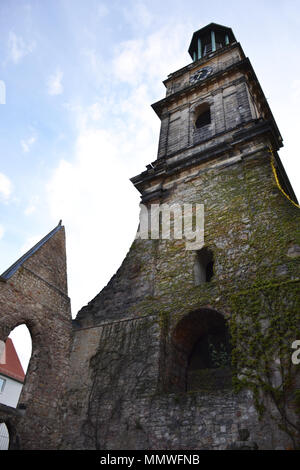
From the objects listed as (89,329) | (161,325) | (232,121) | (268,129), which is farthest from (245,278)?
(232,121)

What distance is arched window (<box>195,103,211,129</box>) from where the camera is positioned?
12.9 metres

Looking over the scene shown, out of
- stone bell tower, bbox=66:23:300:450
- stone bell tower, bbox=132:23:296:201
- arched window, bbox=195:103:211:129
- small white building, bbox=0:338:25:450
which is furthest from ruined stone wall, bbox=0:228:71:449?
small white building, bbox=0:338:25:450

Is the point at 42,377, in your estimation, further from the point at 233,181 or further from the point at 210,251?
the point at 233,181

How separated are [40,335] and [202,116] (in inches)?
374

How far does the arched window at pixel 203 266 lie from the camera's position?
314 inches

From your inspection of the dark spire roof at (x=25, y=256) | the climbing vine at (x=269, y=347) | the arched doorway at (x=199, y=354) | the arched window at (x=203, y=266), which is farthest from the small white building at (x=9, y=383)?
the climbing vine at (x=269, y=347)

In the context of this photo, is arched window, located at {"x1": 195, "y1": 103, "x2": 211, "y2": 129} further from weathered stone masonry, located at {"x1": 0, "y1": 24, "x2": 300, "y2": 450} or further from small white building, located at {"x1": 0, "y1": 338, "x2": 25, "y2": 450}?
small white building, located at {"x1": 0, "y1": 338, "x2": 25, "y2": 450}

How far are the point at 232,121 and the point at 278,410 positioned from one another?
28.0ft

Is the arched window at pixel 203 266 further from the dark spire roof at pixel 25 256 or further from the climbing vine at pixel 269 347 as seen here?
the dark spire roof at pixel 25 256

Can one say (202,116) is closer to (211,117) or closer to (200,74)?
(211,117)

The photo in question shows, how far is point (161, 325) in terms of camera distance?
727cm

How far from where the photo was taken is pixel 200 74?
14.6 m

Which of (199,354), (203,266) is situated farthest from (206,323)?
(203,266)

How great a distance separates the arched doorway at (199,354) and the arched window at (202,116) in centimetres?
791
